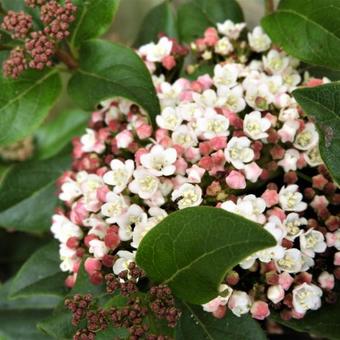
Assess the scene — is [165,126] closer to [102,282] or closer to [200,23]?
[102,282]

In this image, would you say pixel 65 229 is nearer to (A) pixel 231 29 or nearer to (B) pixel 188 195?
(B) pixel 188 195

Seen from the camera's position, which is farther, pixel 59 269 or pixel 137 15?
pixel 137 15

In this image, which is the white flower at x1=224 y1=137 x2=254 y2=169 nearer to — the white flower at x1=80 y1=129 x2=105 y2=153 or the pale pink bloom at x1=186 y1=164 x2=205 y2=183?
the pale pink bloom at x1=186 y1=164 x2=205 y2=183

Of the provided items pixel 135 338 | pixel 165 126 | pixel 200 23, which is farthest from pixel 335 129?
pixel 200 23

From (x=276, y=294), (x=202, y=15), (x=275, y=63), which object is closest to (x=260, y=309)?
(x=276, y=294)

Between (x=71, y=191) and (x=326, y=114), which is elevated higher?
(x=326, y=114)
